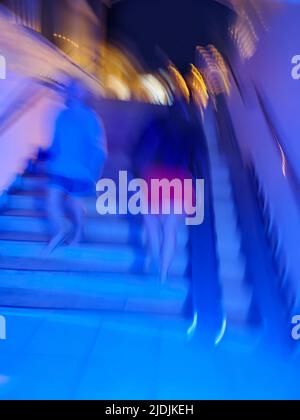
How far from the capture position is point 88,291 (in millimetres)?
1181

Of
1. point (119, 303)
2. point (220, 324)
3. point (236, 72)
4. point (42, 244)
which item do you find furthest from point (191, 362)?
point (236, 72)

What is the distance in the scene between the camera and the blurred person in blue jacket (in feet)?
3.75

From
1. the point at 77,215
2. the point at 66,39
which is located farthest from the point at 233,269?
the point at 66,39

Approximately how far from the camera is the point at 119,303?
46.3 inches

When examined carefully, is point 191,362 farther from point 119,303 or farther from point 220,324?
point 119,303

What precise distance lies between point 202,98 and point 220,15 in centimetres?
20

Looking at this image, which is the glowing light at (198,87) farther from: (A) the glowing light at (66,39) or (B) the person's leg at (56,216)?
(B) the person's leg at (56,216)

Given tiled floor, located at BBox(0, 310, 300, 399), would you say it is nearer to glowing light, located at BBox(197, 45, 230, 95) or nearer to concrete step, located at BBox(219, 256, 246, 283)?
concrete step, located at BBox(219, 256, 246, 283)

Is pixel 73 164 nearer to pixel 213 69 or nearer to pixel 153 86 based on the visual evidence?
pixel 153 86

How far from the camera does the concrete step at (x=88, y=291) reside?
117cm

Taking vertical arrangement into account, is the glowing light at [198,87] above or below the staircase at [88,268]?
above

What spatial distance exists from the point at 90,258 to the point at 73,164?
24 cm

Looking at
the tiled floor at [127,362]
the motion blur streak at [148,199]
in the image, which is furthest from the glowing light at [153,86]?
the tiled floor at [127,362]

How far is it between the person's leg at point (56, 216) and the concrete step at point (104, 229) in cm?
2
